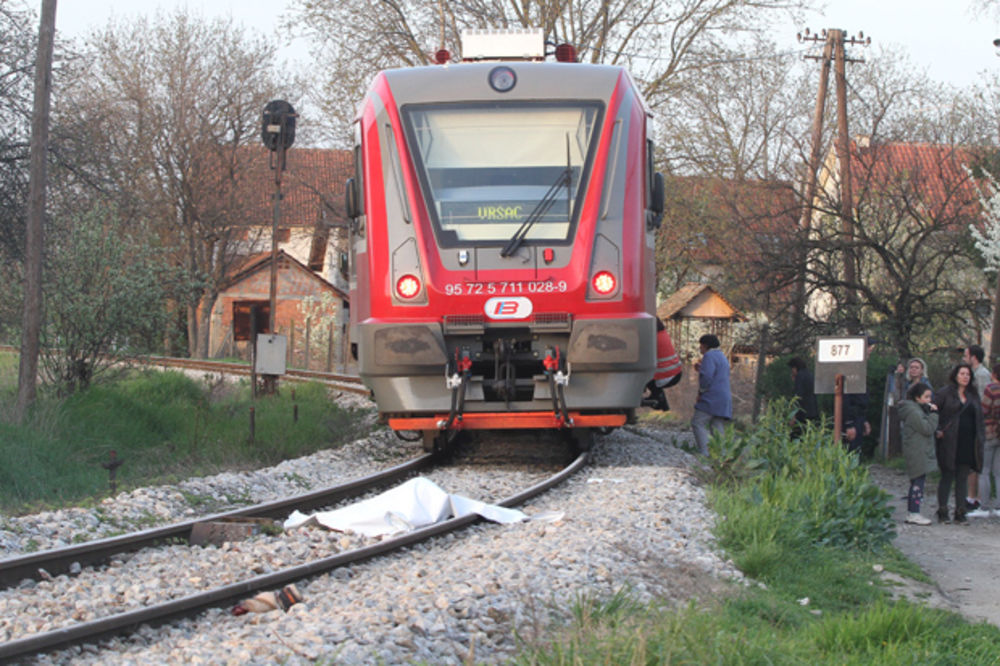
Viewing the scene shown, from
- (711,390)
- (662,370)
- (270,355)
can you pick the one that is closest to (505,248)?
(662,370)

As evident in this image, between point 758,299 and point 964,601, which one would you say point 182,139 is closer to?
point 758,299

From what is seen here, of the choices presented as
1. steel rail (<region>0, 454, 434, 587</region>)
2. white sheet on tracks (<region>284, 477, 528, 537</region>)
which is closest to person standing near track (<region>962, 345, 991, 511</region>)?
white sheet on tracks (<region>284, 477, 528, 537</region>)

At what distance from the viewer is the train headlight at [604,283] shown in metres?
9.94

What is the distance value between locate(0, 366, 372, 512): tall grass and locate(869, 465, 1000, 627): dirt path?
6.17m

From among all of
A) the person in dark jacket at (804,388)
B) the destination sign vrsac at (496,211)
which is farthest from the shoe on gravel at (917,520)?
the destination sign vrsac at (496,211)

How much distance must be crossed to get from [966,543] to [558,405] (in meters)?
3.59

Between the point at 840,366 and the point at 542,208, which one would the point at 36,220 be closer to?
the point at 542,208

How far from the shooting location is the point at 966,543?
9367 mm

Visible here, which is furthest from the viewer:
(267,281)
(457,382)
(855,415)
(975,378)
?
(267,281)

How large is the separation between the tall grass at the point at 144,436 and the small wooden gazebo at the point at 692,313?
700 inches

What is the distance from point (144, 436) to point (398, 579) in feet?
31.1

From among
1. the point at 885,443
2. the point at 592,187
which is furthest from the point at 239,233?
the point at 592,187

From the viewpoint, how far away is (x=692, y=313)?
117 ft

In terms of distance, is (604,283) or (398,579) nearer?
(398,579)
